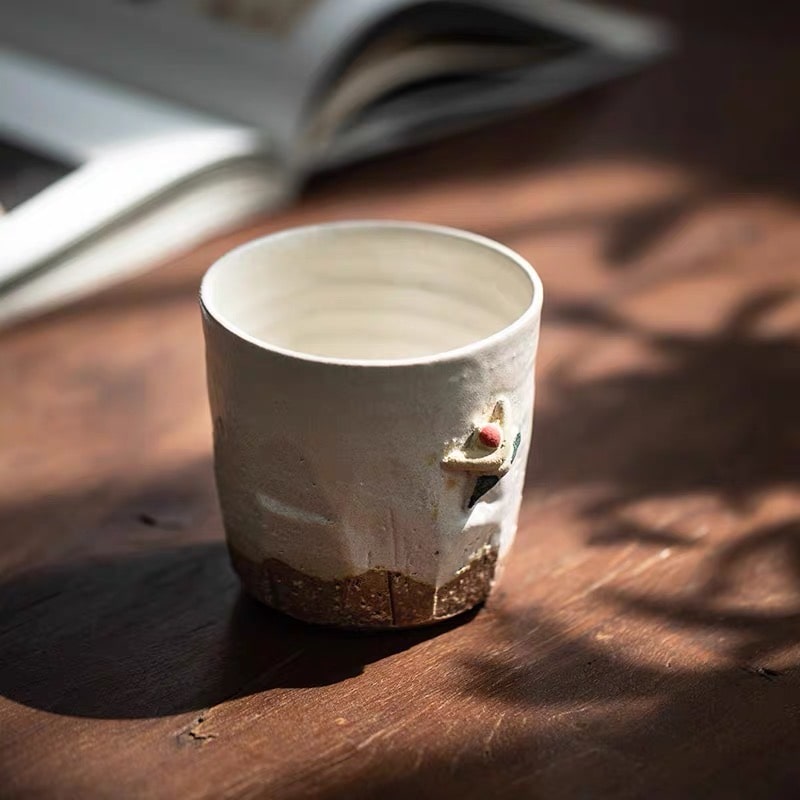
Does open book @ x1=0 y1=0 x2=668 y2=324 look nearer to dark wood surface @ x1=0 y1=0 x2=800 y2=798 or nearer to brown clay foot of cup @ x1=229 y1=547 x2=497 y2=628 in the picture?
dark wood surface @ x1=0 y1=0 x2=800 y2=798

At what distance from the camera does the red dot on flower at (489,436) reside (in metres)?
0.60

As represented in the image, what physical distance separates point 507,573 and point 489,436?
0.15 metres

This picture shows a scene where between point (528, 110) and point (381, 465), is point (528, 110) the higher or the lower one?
the lower one

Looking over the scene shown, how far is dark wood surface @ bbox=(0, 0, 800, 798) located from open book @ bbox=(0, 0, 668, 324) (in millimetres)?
43

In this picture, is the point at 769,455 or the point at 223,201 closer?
the point at 769,455

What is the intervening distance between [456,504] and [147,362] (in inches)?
16.3

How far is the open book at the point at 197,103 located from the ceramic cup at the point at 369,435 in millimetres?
374

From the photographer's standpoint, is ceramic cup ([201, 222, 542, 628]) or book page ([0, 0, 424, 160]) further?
book page ([0, 0, 424, 160])

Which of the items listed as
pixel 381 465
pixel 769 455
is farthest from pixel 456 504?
pixel 769 455

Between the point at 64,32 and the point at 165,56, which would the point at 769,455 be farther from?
the point at 64,32

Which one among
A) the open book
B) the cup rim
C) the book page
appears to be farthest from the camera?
the book page

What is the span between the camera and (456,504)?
62cm

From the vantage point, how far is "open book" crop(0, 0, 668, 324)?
1.03 metres

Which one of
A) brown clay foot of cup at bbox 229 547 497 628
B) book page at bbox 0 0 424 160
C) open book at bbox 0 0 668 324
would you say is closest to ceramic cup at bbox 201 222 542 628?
brown clay foot of cup at bbox 229 547 497 628
